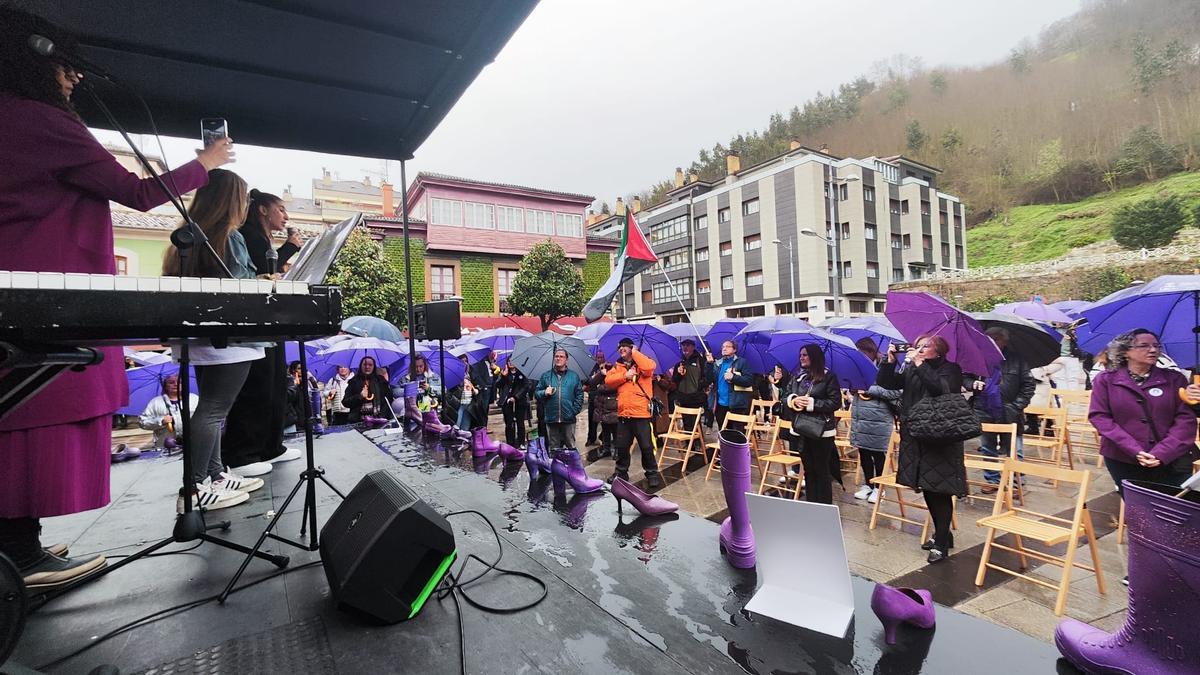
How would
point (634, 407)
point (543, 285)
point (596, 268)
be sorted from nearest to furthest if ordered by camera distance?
point (634, 407), point (543, 285), point (596, 268)

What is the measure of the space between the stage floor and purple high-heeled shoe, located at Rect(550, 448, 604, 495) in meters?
0.79

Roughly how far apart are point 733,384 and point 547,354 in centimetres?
311

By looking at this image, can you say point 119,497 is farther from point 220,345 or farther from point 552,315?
point 552,315

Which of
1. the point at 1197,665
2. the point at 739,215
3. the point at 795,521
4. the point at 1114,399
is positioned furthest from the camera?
the point at 739,215

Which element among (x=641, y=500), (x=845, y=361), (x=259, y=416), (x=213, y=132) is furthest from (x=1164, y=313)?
(x=259, y=416)

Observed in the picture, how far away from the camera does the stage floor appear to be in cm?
164

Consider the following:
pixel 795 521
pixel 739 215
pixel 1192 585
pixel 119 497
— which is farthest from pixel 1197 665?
pixel 739 215

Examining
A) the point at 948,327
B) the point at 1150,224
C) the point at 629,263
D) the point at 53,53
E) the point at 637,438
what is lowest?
the point at 637,438

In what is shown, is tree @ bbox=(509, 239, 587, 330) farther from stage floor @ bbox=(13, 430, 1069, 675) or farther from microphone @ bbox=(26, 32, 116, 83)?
microphone @ bbox=(26, 32, 116, 83)

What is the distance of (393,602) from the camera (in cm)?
181

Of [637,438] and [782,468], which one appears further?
[782,468]

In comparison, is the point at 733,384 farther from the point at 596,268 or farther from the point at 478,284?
the point at 596,268

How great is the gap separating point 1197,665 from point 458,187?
29688mm

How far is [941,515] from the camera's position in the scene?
4.08 meters
